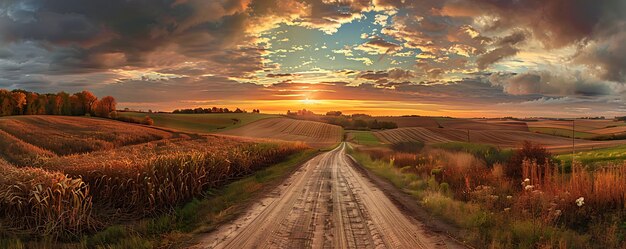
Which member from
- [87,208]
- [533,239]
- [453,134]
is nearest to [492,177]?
[533,239]

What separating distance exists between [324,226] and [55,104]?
6150cm

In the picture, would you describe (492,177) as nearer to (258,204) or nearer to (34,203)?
(258,204)

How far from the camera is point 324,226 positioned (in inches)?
383

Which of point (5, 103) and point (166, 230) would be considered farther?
point (5, 103)

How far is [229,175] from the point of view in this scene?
21406 millimetres

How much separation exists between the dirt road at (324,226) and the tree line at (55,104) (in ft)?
177

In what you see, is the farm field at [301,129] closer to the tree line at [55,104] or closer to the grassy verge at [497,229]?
the tree line at [55,104]

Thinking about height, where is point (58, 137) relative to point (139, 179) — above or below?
above

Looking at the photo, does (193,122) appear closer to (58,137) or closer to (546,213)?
(58,137)

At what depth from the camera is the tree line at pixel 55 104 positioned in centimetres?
5206

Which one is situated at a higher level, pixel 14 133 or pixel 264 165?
pixel 14 133

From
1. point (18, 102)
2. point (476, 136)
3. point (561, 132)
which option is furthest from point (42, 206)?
point (561, 132)

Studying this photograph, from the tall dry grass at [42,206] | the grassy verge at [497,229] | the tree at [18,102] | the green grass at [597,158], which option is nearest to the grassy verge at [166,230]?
the tall dry grass at [42,206]

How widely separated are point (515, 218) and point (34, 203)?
41.6 feet
